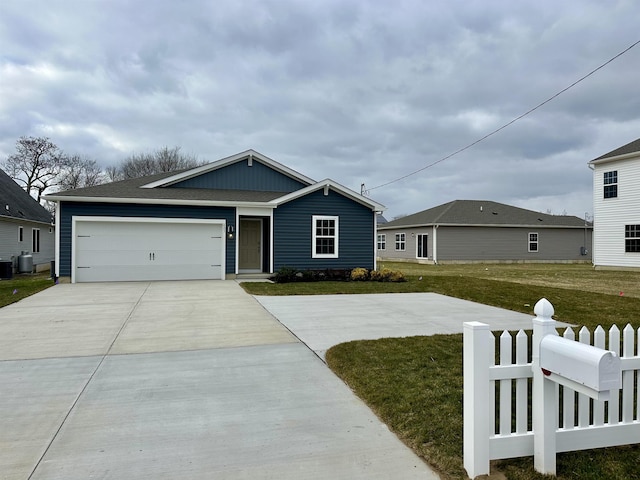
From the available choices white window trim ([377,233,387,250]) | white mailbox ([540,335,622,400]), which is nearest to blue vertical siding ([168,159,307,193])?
white mailbox ([540,335,622,400])

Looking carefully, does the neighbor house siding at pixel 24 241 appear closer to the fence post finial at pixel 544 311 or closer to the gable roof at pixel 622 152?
the fence post finial at pixel 544 311

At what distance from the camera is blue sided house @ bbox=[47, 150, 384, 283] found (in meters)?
14.1

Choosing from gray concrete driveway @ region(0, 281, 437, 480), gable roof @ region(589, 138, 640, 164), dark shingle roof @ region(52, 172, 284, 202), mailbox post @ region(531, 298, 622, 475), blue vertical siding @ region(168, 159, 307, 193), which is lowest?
gray concrete driveway @ region(0, 281, 437, 480)

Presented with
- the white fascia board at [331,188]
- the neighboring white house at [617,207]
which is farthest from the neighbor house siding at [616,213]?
the white fascia board at [331,188]

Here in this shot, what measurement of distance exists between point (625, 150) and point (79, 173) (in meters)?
44.8

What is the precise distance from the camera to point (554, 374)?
7.88 ft

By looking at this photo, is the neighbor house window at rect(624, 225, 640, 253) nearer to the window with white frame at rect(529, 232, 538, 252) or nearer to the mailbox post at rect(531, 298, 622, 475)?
the window with white frame at rect(529, 232, 538, 252)

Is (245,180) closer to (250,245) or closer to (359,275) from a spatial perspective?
(250,245)

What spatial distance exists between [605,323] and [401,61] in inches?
469

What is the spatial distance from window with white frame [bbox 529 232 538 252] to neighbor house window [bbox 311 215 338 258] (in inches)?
818

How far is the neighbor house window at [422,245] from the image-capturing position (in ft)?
96.9

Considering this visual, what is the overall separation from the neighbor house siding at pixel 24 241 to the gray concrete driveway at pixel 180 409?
590 inches

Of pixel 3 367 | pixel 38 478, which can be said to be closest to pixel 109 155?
pixel 3 367

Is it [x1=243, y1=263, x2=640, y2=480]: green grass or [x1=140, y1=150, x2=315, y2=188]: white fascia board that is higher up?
[x1=140, y1=150, x2=315, y2=188]: white fascia board
